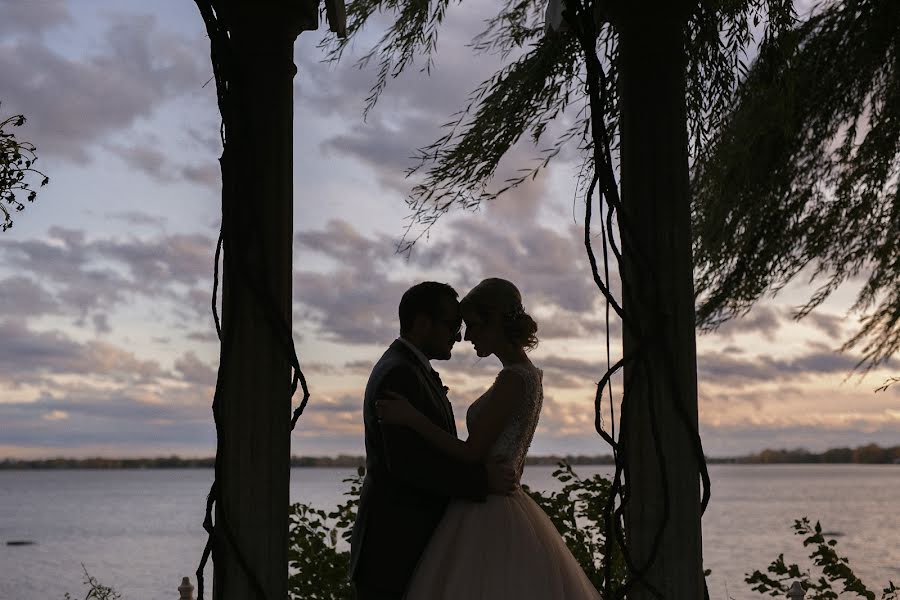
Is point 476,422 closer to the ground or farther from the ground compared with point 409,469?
farther from the ground

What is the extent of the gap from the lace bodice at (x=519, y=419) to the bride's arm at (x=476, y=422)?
23 millimetres

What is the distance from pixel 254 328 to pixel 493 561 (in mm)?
1352

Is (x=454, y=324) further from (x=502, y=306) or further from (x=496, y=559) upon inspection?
(x=496, y=559)

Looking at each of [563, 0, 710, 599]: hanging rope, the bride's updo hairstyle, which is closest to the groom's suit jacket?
the bride's updo hairstyle

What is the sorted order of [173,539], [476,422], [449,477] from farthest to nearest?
[173,539] < [476,422] < [449,477]

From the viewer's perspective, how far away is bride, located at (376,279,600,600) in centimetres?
301

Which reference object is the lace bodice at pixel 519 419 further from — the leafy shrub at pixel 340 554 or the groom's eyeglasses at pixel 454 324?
the leafy shrub at pixel 340 554

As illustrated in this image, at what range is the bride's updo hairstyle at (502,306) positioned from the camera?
133 inches

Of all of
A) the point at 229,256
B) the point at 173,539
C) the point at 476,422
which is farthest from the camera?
the point at 173,539

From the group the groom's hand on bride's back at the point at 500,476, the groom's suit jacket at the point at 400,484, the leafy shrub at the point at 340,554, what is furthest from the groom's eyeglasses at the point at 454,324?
the leafy shrub at the point at 340,554

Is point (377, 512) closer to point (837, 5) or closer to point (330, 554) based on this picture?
point (330, 554)

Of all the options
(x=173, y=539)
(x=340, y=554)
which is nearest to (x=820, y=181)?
(x=340, y=554)

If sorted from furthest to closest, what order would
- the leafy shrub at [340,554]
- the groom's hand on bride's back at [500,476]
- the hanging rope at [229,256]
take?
the leafy shrub at [340,554], the groom's hand on bride's back at [500,476], the hanging rope at [229,256]

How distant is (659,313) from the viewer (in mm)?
2121
